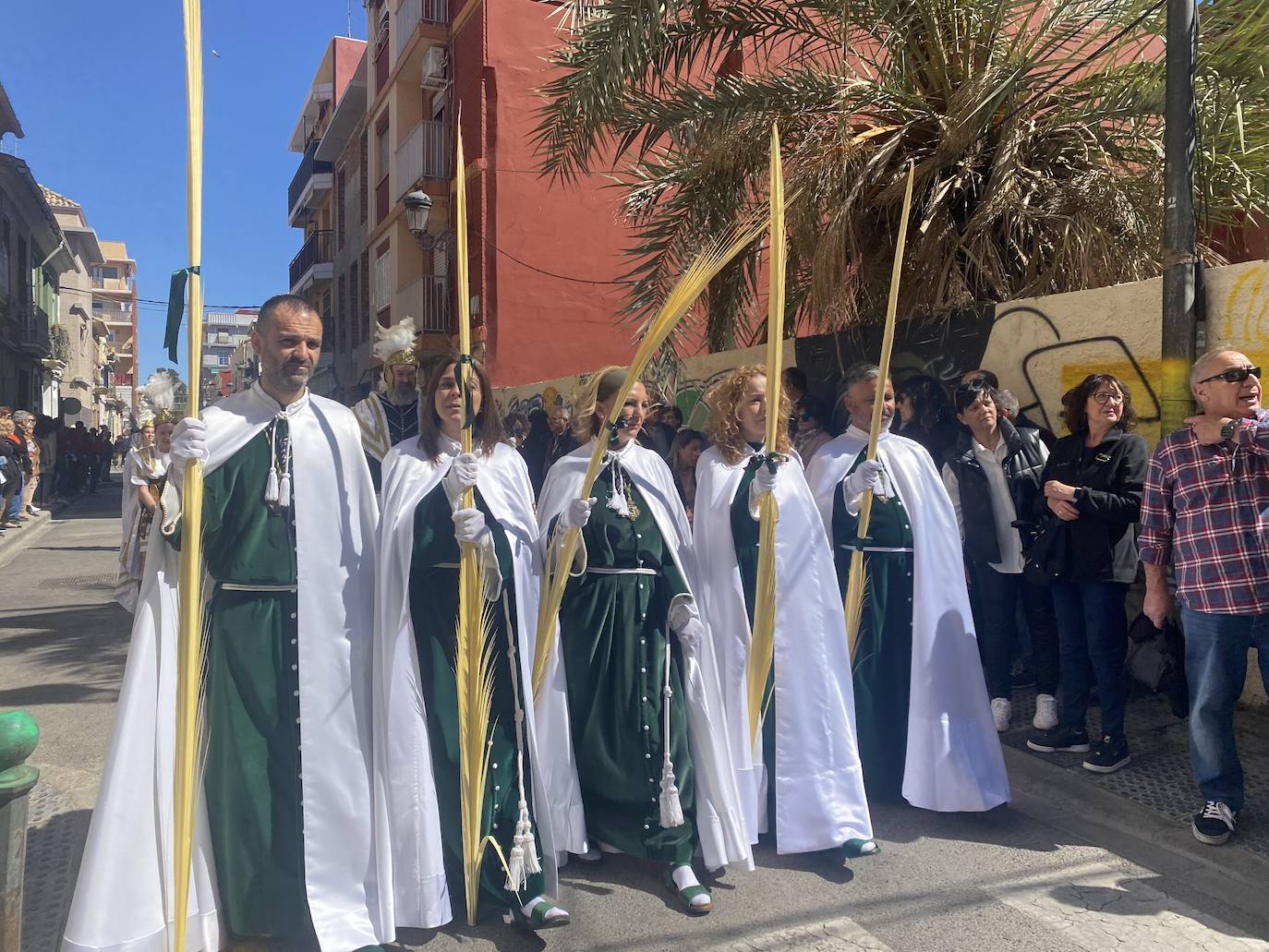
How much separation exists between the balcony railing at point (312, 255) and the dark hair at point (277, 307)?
2906cm

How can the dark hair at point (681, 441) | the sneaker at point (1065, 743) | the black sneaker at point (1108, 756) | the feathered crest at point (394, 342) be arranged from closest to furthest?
the black sneaker at point (1108, 756) < the sneaker at point (1065, 743) < the feathered crest at point (394, 342) < the dark hair at point (681, 441)

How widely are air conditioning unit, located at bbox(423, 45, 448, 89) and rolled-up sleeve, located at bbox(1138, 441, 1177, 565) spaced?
56.4 ft

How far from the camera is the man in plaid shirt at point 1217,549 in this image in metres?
3.80

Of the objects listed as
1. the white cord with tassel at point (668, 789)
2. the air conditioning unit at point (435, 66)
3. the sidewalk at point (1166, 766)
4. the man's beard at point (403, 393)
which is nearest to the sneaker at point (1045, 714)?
the sidewalk at point (1166, 766)

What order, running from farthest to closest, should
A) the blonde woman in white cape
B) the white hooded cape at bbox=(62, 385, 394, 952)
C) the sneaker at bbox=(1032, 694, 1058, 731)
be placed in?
the sneaker at bbox=(1032, 694, 1058, 731)
the blonde woman in white cape
the white hooded cape at bbox=(62, 385, 394, 952)

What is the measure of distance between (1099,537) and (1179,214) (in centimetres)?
175

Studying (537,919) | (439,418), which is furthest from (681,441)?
(537,919)

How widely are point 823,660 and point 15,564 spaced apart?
12.5 metres

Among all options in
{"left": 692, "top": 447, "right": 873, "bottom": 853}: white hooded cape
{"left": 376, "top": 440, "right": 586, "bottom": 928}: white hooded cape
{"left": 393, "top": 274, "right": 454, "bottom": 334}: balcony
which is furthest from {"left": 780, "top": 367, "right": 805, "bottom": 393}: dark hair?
{"left": 393, "top": 274, "right": 454, "bottom": 334}: balcony

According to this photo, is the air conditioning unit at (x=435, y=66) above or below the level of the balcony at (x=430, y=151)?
above

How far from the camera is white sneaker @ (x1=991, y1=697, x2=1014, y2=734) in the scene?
547cm

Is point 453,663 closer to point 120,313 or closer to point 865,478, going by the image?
point 865,478

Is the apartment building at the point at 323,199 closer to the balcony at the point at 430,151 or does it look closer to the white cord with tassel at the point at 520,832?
the balcony at the point at 430,151

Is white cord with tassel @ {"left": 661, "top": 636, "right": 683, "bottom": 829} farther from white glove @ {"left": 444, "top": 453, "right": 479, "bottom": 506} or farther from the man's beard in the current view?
the man's beard
